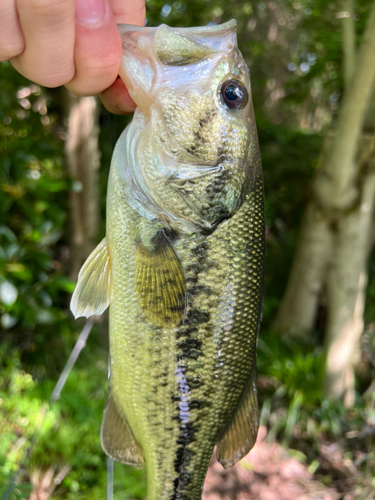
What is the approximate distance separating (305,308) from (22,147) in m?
3.36

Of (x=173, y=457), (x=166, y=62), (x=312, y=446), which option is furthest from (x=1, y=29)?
(x=312, y=446)

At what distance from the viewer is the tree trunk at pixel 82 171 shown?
12.0 ft

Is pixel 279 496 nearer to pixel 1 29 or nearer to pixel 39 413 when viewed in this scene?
pixel 39 413

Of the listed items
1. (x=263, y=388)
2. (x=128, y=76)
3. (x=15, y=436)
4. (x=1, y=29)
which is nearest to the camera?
(x=1, y=29)

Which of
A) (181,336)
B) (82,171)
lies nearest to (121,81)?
(181,336)

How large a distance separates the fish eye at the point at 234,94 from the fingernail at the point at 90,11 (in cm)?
42

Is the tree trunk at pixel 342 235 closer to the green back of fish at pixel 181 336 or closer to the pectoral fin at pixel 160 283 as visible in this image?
the green back of fish at pixel 181 336

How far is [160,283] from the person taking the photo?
1.17 meters

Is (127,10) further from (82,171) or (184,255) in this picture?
(82,171)

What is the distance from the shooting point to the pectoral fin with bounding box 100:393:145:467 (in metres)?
1.27

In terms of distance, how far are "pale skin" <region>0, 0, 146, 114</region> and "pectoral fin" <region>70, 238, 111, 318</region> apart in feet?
1.64

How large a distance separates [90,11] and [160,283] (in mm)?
747

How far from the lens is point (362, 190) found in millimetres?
3598

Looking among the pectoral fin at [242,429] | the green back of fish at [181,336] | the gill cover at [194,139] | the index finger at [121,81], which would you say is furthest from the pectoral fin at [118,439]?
the index finger at [121,81]
